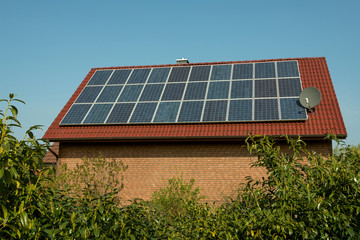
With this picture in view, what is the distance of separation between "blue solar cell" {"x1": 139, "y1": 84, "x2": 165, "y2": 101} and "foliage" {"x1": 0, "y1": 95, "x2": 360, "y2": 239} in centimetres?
1063

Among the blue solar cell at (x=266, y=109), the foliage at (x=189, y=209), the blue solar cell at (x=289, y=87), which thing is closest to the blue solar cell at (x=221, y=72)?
A: the blue solar cell at (x=289, y=87)

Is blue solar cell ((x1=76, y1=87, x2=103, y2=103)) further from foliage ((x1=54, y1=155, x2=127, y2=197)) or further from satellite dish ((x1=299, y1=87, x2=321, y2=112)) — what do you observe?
satellite dish ((x1=299, y1=87, x2=321, y2=112))

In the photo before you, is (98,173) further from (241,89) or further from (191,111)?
(241,89)

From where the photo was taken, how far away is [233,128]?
50.1 ft

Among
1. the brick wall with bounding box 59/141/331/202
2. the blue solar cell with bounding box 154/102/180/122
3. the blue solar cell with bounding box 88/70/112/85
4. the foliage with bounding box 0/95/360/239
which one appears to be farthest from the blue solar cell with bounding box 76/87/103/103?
the foliage with bounding box 0/95/360/239

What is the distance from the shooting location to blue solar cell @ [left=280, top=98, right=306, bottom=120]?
15164 mm

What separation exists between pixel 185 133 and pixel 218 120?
4.60ft

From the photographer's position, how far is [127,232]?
605 cm

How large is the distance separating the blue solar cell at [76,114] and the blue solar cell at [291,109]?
851 centimetres

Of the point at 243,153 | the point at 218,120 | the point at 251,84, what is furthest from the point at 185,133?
the point at 251,84

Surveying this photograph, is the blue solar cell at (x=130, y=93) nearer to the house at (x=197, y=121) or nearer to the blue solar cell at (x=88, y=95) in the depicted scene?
the house at (x=197, y=121)

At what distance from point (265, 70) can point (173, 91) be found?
4.42m

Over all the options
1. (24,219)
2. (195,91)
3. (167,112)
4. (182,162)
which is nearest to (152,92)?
(167,112)

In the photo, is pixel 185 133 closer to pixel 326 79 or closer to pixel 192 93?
pixel 192 93
